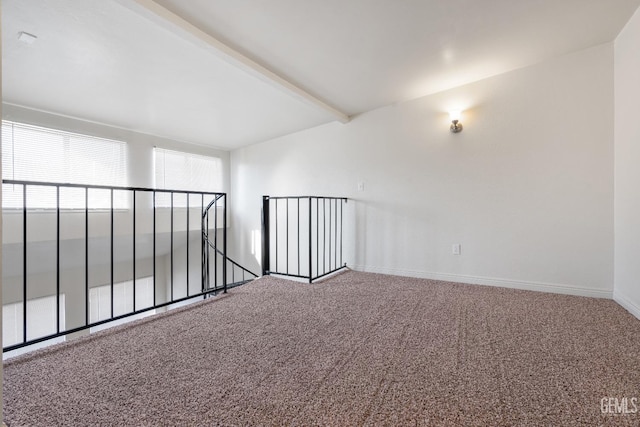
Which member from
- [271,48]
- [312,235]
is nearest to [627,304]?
[312,235]

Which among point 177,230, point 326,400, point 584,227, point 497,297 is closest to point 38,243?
point 177,230

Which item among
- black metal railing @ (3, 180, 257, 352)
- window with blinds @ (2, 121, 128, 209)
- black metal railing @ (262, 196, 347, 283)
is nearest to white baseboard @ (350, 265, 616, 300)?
black metal railing @ (262, 196, 347, 283)

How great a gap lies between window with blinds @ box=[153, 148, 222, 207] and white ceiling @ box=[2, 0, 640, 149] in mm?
1283

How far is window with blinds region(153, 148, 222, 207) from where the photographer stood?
4.60m

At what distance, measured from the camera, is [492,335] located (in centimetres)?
178

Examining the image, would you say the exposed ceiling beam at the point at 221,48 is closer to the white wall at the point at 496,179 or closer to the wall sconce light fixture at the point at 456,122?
the white wall at the point at 496,179

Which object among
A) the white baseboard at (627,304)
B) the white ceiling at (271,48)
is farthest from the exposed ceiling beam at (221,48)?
the white baseboard at (627,304)

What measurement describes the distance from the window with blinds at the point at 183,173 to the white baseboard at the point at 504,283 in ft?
11.5

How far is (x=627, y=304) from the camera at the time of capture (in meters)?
2.13

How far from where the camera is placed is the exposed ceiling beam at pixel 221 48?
1.79m

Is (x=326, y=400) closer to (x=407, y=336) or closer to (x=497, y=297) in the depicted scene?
(x=407, y=336)

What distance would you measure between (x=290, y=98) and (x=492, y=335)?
2977 millimetres
